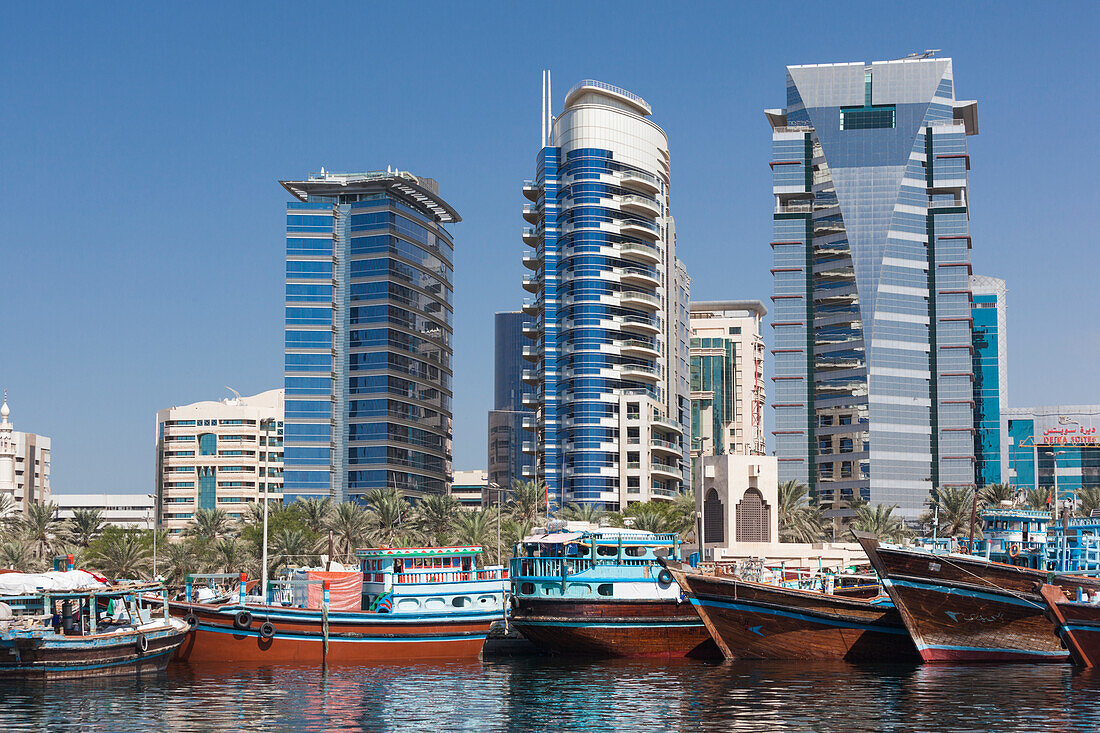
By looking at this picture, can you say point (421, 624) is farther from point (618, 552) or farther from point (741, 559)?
point (741, 559)

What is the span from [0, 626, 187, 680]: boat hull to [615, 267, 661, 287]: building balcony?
10049 cm

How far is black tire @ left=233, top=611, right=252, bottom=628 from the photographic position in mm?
66062

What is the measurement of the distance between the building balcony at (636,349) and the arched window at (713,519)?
5378cm

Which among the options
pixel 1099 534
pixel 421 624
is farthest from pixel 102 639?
pixel 1099 534

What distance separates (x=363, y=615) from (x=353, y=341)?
10567 centimetres

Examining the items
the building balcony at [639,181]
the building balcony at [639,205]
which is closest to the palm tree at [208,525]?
the building balcony at [639,205]

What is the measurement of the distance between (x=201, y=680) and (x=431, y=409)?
12079 cm

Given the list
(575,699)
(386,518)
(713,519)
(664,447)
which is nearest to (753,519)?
(713,519)

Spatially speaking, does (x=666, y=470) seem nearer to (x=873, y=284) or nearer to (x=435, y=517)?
(x=873, y=284)

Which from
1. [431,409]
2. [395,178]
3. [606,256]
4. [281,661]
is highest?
[395,178]

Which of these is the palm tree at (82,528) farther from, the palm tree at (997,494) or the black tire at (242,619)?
the palm tree at (997,494)

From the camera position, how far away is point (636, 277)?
15550cm

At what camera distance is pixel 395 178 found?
173 m

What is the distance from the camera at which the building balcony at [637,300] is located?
511 feet
